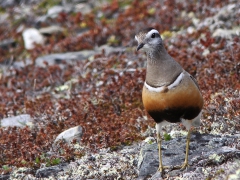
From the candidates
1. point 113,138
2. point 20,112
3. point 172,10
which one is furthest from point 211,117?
point 172,10

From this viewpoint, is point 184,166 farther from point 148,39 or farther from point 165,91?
point 148,39

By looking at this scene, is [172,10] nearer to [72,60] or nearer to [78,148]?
[72,60]

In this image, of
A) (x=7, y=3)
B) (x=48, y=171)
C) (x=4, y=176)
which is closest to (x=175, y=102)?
(x=48, y=171)

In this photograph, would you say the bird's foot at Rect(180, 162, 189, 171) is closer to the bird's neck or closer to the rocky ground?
the rocky ground

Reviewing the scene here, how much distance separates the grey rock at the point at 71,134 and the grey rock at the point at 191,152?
5.45ft

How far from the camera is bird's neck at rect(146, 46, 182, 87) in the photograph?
21.6 feet

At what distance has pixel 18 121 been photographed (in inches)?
386

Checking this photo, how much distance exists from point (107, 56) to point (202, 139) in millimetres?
5796

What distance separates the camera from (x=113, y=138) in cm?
838

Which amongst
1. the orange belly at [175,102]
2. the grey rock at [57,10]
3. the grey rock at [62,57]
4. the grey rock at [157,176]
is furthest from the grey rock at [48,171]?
the grey rock at [57,10]

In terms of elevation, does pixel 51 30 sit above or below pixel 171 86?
below

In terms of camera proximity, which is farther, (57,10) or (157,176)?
(57,10)

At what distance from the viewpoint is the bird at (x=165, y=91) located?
6441 millimetres

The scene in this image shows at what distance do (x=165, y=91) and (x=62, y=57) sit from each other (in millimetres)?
7391
